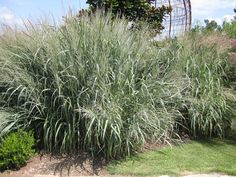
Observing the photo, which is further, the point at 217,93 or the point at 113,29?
the point at 217,93

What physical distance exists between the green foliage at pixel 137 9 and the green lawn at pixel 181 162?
4.98 meters

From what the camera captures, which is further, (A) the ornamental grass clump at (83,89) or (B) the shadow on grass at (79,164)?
(A) the ornamental grass clump at (83,89)

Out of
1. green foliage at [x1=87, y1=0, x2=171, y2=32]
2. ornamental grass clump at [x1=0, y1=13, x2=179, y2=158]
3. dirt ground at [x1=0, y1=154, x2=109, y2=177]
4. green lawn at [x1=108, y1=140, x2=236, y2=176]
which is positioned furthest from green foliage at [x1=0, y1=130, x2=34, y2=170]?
green foliage at [x1=87, y1=0, x2=171, y2=32]

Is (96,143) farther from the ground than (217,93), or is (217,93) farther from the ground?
(217,93)

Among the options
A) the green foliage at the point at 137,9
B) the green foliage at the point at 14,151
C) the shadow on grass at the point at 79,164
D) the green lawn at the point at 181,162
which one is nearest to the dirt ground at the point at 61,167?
the shadow on grass at the point at 79,164

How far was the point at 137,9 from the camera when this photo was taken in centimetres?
1185

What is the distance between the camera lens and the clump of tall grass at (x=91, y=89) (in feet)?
20.4

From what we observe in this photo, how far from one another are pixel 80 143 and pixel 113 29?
2086mm

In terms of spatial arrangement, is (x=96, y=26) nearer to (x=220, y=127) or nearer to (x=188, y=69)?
(x=188, y=69)

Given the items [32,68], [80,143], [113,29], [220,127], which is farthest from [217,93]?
[32,68]

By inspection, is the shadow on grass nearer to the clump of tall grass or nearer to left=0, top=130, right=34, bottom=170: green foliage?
the clump of tall grass

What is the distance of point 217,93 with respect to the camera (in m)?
7.78

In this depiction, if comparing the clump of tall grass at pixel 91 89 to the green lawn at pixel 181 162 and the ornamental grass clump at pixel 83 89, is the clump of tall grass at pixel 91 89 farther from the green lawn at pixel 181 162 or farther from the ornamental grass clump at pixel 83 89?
the green lawn at pixel 181 162

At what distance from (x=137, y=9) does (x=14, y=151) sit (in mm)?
7094
